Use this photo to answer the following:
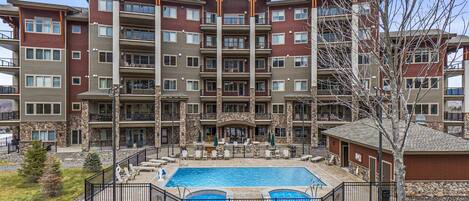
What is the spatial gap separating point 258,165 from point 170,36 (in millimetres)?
19339

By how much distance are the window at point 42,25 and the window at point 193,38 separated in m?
13.9

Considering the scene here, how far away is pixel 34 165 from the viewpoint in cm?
1808

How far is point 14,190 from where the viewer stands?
16000mm

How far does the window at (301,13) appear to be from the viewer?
34844mm

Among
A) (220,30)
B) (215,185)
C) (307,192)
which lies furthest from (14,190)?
(220,30)

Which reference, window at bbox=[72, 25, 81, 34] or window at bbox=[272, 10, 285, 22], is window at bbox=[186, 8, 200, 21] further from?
window at bbox=[72, 25, 81, 34]

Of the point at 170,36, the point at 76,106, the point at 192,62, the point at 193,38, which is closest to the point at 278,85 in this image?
the point at 192,62

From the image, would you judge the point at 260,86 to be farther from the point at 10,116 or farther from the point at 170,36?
the point at 10,116

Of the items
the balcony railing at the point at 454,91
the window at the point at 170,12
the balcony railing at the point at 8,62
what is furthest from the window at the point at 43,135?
the balcony railing at the point at 454,91

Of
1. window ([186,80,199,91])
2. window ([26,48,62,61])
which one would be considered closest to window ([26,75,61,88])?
window ([26,48,62,61])

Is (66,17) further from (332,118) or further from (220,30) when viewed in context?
(332,118)

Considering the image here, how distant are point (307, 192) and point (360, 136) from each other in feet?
20.0

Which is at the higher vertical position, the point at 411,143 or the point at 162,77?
the point at 162,77

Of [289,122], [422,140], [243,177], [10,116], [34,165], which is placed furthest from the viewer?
[289,122]
